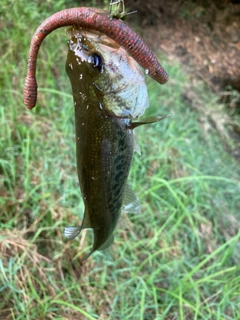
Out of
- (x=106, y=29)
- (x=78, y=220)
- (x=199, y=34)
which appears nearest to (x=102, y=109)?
(x=106, y=29)

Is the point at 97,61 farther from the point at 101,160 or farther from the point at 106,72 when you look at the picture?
the point at 101,160

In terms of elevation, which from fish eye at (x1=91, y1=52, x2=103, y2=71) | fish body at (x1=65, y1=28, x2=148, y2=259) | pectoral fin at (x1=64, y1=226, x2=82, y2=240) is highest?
fish eye at (x1=91, y1=52, x2=103, y2=71)

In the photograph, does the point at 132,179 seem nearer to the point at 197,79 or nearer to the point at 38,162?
the point at 38,162

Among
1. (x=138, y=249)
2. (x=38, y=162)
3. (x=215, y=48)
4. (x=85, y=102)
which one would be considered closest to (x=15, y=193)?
(x=38, y=162)

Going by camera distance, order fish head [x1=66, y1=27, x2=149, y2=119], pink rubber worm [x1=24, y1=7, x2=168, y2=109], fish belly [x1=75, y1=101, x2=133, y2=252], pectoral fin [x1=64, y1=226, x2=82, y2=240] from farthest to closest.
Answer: pectoral fin [x1=64, y1=226, x2=82, y2=240] → fish belly [x1=75, y1=101, x2=133, y2=252] → fish head [x1=66, y1=27, x2=149, y2=119] → pink rubber worm [x1=24, y1=7, x2=168, y2=109]

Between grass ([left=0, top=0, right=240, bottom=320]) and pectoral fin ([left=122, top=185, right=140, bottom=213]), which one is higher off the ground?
pectoral fin ([left=122, top=185, right=140, bottom=213])

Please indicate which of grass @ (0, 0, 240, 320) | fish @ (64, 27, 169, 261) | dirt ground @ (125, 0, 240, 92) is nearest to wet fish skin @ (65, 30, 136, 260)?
fish @ (64, 27, 169, 261)

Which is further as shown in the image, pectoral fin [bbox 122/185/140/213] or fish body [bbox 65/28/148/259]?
pectoral fin [bbox 122/185/140/213]

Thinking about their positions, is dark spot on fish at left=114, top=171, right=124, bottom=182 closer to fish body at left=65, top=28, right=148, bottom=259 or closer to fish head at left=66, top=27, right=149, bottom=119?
fish body at left=65, top=28, right=148, bottom=259
